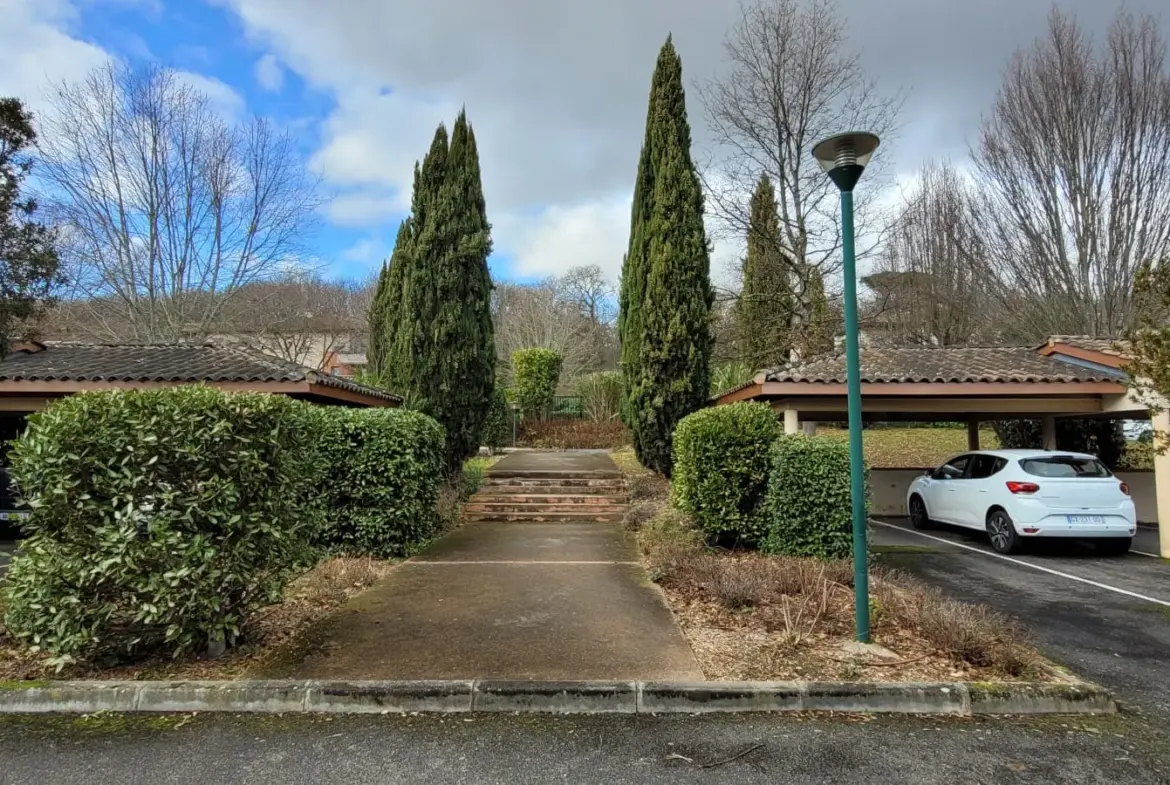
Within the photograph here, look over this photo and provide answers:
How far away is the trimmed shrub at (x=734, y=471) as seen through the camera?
25.9ft

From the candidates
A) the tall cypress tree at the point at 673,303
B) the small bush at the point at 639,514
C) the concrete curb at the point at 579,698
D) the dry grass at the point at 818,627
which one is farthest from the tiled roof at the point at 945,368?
the concrete curb at the point at 579,698

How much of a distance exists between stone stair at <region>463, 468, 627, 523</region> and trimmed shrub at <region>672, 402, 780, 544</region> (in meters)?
3.49

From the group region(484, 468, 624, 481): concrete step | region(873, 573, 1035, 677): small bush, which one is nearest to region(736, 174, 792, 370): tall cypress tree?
region(484, 468, 624, 481): concrete step

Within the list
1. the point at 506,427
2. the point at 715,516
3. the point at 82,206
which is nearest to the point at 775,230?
the point at 506,427

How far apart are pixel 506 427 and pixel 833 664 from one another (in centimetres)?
1782

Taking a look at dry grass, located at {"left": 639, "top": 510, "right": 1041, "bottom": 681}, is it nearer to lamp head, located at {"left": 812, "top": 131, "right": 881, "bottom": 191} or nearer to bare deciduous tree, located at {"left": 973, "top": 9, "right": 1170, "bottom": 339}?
lamp head, located at {"left": 812, "top": 131, "right": 881, "bottom": 191}

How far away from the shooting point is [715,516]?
7.98 m

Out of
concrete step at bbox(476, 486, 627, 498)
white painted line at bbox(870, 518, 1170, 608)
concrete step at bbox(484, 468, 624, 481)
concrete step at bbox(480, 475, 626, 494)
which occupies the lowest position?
white painted line at bbox(870, 518, 1170, 608)

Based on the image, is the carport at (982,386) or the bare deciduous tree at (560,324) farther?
the bare deciduous tree at (560,324)

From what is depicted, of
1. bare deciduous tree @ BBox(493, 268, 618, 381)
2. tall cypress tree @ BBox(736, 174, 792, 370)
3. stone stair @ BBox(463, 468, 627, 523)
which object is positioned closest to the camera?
stone stair @ BBox(463, 468, 627, 523)

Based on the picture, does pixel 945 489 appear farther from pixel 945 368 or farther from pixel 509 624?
pixel 509 624

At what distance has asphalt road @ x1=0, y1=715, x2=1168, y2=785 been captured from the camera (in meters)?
3.04

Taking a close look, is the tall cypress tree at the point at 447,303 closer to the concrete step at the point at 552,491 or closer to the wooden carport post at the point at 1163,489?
the concrete step at the point at 552,491

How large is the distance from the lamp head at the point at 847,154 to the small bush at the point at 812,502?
12.4 feet
